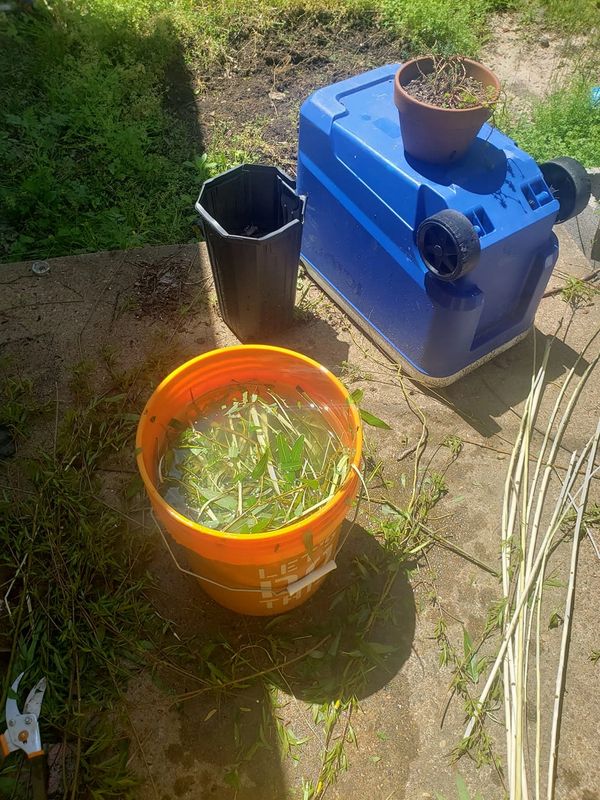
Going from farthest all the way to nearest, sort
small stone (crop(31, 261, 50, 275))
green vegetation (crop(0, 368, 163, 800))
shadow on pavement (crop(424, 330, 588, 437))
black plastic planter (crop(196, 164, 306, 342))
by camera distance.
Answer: small stone (crop(31, 261, 50, 275)), shadow on pavement (crop(424, 330, 588, 437)), black plastic planter (crop(196, 164, 306, 342)), green vegetation (crop(0, 368, 163, 800))

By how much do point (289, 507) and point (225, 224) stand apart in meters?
1.39

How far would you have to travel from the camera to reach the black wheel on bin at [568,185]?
2.27 m

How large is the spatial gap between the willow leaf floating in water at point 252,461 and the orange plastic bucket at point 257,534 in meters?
0.04

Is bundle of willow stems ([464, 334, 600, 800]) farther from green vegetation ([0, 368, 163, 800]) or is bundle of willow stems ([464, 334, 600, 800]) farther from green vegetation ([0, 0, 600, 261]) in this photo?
green vegetation ([0, 0, 600, 261])

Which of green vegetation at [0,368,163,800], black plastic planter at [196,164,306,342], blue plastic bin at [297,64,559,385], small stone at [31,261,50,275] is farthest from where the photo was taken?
small stone at [31,261,50,275]

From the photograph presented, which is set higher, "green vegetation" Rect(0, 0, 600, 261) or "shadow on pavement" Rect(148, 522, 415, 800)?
"green vegetation" Rect(0, 0, 600, 261)

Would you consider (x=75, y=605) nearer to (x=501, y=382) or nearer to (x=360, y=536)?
(x=360, y=536)

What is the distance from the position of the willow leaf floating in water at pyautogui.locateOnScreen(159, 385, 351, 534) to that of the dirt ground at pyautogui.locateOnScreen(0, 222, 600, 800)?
43 centimetres

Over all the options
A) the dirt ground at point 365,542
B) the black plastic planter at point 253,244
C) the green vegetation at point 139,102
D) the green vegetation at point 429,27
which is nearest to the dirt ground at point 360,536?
the dirt ground at point 365,542

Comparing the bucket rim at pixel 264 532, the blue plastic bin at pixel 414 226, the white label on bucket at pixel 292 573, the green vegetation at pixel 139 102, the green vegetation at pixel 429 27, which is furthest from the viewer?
the green vegetation at pixel 429 27

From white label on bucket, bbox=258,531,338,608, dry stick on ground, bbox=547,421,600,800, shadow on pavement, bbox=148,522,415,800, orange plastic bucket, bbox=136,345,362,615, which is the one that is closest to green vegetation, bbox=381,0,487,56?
dry stick on ground, bbox=547,421,600,800

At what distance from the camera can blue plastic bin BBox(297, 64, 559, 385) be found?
210 centimetres

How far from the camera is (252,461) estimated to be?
1.72m

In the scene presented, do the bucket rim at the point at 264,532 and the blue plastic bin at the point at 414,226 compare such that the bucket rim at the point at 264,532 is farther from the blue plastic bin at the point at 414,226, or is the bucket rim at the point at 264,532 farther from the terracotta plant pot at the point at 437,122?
the terracotta plant pot at the point at 437,122
